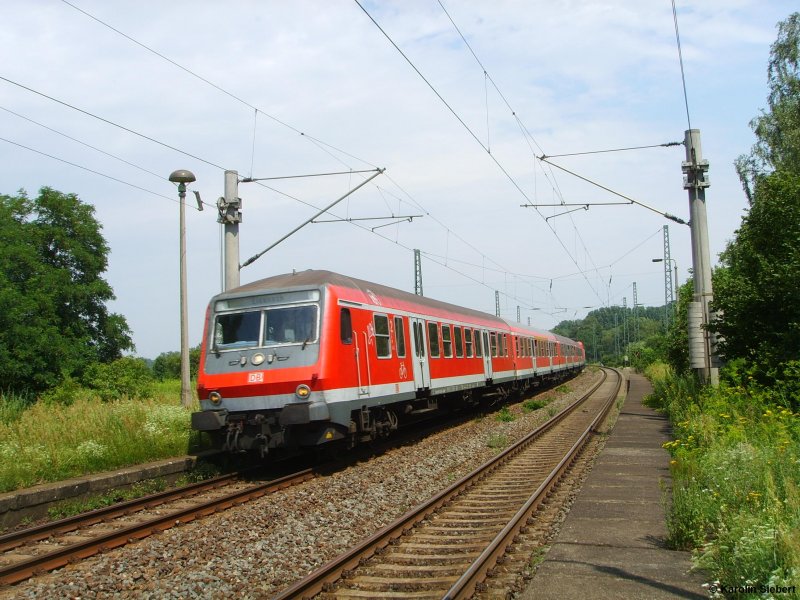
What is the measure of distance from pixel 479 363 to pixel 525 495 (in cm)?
1149

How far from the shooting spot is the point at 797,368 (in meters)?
12.4

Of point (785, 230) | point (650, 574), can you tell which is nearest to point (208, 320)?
point (650, 574)

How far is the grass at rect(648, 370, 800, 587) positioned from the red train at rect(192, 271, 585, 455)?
16.5 ft

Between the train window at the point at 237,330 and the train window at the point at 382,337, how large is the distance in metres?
2.35

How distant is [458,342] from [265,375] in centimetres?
863

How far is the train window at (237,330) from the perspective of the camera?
12.0 meters

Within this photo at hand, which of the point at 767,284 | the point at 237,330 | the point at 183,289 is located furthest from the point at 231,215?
the point at 767,284

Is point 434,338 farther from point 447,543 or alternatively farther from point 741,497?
point 741,497

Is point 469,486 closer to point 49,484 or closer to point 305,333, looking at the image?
point 305,333

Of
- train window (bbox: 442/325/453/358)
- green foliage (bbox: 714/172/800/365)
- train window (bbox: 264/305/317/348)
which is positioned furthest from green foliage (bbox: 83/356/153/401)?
green foliage (bbox: 714/172/800/365)

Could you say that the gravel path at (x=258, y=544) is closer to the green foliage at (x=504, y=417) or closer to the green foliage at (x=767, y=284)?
the green foliage at (x=767, y=284)

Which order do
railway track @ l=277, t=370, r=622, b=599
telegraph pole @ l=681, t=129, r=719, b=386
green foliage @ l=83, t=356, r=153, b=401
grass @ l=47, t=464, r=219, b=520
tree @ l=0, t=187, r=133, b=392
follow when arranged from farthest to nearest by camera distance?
tree @ l=0, t=187, r=133, b=392
green foliage @ l=83, t=356, r=153, b=401
telegraph pole @ l=681, t=129, r=719, b=386
grass @ l=47, t=464, r=219, b=520
railway track @ l=277, t=370, r=622, b=599

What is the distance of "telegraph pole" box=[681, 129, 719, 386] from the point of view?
16.2 meters

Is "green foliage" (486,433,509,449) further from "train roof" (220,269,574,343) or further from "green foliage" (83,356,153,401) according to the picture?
"green foliage" (83,356,153,401)
